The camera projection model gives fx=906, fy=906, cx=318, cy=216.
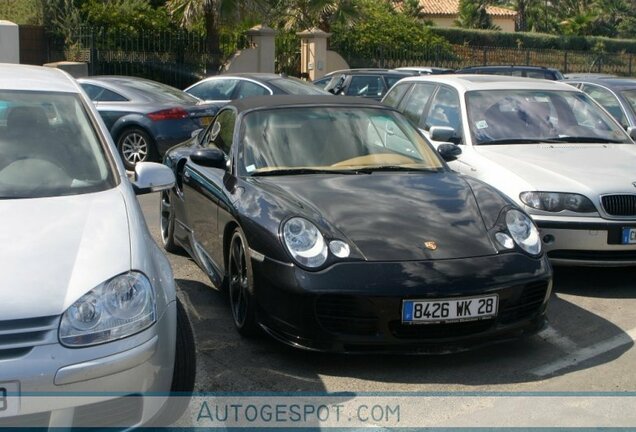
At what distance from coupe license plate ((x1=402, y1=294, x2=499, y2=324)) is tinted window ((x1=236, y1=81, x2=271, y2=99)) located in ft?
30.5

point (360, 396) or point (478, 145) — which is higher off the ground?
point (478, 145)

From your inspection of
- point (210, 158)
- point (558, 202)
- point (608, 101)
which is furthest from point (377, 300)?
point (608, 101)

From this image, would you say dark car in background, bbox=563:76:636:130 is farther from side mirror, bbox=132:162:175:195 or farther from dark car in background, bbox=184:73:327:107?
side mirror, bbox=132:162:175:195

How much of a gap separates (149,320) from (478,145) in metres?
4.72

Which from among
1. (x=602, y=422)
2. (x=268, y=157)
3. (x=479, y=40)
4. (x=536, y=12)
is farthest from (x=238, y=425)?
(x=536, y=12)

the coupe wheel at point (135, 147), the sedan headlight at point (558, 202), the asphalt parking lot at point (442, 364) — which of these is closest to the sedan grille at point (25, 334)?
the asphalt parking lot at point (442, 364)

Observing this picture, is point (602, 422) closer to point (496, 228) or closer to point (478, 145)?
point (496, 228)

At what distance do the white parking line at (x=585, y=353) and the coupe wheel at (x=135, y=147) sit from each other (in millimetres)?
8237

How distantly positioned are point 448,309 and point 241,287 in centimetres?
135

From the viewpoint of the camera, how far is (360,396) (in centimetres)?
467

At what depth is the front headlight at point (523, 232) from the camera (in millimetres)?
5352

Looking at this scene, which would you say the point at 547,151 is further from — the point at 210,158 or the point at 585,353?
the point at 210,158

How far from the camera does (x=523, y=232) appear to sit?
5473 mm

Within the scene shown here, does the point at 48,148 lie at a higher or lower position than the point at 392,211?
higher
